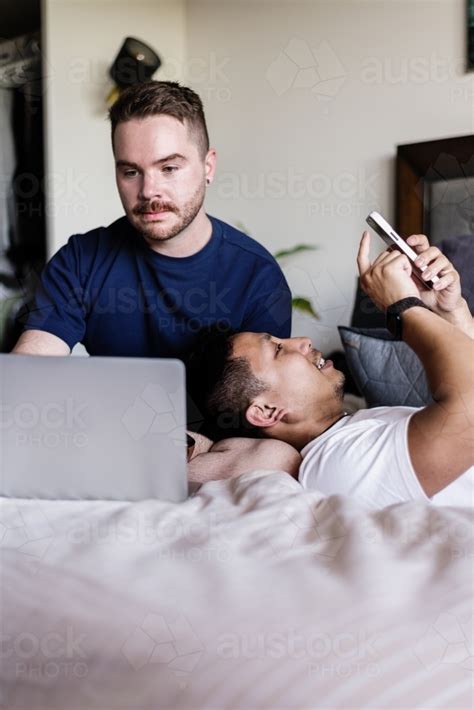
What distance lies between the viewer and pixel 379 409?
0.85 metres

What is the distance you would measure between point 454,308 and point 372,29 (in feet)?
3.59

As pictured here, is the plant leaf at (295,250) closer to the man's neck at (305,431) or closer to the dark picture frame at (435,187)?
the dark picture frame at (435,187)

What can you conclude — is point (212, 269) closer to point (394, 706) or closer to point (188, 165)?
point (188, 165)

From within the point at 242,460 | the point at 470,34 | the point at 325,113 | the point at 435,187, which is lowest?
the point at 242,460

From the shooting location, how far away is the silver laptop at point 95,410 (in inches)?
21.8

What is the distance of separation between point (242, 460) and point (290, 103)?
1316 mm

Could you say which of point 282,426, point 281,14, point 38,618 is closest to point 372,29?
point 281,14

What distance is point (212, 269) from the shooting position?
1.07 meters

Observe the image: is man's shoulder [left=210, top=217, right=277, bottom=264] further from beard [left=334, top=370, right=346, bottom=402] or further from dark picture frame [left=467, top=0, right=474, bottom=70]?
dark picture frame [left=467, top=0, right=474, bottom=70]

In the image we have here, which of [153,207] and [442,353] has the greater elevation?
[153,207]

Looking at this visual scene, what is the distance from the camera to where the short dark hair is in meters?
0.82

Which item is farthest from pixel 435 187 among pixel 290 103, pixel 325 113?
pixel 290 103

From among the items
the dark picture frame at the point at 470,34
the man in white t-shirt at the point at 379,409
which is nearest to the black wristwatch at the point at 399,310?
the man in white t-shirt at the point at 379,409

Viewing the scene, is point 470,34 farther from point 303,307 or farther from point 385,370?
point 385,370
